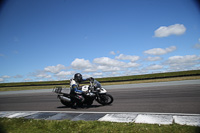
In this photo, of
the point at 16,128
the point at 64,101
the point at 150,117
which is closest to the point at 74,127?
the point at 16,128

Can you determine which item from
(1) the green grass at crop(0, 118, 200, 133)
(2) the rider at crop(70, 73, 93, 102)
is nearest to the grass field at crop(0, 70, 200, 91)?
(2) the rider at crop(70, 73, 93, 102)


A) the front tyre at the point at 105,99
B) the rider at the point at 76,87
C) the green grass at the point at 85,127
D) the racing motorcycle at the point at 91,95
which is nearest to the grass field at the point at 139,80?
the front tyre at the point at 105,99

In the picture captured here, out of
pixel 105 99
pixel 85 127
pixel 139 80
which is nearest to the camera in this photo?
pixel 85 127

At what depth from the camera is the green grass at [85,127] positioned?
4.38m

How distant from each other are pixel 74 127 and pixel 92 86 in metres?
3.51

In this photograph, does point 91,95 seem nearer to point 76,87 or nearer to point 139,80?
point 76,87

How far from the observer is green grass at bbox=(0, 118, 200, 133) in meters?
4.38

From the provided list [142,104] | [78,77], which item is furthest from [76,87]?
[142,104]

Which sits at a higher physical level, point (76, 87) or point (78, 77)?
point (78, 77)

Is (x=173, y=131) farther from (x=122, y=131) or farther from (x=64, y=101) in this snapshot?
(x=64, y=101)

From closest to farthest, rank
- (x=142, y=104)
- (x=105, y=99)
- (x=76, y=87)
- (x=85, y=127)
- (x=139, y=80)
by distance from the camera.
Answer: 1. (x=85, y=127)
2. (x=142, y=104)
3. (x=76, y=87)
4. (x=105, y=99)
5. (x=139, y=80)

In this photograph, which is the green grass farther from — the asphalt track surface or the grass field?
the grass field

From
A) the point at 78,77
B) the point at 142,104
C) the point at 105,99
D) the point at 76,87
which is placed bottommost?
the point at 142,104

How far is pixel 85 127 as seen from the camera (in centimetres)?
497
